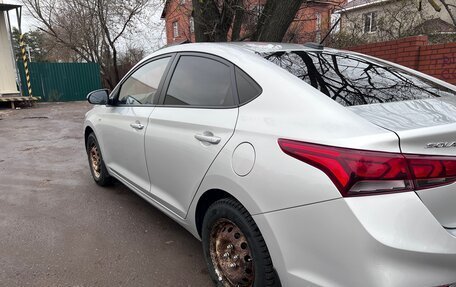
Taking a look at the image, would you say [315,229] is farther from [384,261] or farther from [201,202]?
[201,202]

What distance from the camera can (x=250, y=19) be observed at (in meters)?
7.45

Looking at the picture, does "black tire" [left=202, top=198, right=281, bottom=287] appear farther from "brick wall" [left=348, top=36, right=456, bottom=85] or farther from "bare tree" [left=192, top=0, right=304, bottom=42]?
"brick wall" [left=348, top=36, right=456, bottom=85]

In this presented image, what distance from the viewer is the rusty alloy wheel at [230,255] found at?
223 cm

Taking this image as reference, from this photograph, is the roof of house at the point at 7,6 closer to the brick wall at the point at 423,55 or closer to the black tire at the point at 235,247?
the brick wall at the point at 423,55

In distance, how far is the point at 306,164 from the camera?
1762 millimetres

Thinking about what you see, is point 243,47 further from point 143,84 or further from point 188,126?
point 143,84

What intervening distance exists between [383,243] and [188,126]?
4.94 ft

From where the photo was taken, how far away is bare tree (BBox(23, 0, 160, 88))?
20.8m

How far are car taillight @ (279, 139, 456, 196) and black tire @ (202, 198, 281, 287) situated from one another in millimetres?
628

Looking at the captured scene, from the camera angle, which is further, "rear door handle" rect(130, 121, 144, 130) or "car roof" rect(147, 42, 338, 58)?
"rear door handle" rect(130, 121, 144, 130)

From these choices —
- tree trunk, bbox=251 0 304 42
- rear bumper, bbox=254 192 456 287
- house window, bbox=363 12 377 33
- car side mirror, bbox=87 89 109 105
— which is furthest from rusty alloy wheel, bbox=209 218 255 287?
house window, bbox=363 12 377 33

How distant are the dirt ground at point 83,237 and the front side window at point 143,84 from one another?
122 centimetres

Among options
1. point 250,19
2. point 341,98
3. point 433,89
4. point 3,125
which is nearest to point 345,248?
point 341,98

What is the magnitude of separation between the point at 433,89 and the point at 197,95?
62.4 inches
